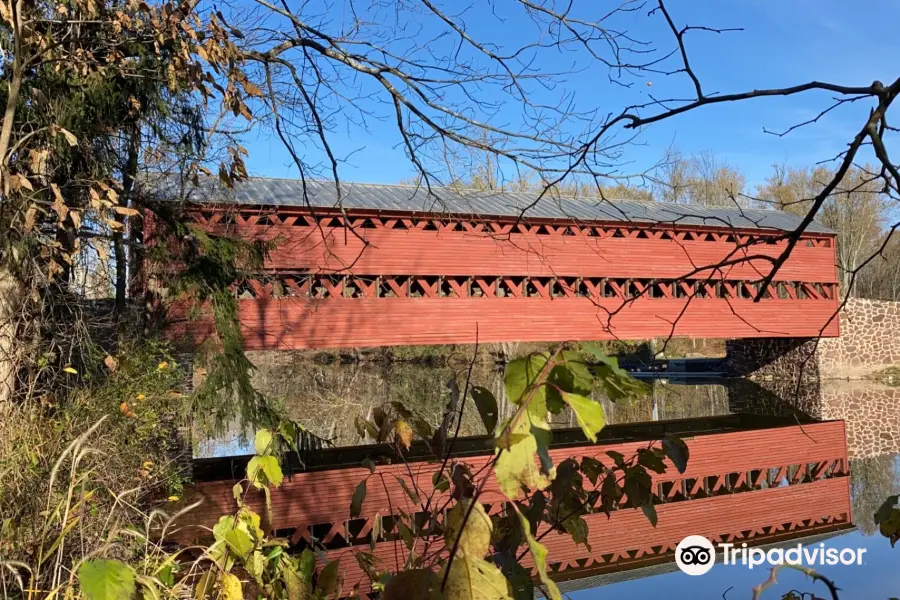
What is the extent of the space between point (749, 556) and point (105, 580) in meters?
4.77

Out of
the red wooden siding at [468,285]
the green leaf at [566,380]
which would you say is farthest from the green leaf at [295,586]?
the red wooden siding at [468,285]

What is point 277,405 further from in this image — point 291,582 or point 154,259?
point 291,582

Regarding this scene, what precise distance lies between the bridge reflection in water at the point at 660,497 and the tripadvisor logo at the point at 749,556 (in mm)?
227

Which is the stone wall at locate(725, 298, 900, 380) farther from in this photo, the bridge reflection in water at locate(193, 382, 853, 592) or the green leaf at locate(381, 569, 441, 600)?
the green leaf at locate(381, 569, 441, 600)

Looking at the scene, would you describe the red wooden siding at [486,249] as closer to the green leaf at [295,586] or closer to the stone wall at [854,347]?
the stone wall at [854,347]

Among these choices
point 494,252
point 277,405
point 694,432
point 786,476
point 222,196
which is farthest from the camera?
point 494,252

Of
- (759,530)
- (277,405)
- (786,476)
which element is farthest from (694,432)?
(277,405)

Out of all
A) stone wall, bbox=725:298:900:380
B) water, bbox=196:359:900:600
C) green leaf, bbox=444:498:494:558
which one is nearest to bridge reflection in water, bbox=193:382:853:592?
water, bbox=196:359:900:600

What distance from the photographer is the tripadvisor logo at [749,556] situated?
4.12m

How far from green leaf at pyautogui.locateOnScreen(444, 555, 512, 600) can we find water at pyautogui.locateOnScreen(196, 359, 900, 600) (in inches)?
12.6

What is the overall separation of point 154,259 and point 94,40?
2.71 metres

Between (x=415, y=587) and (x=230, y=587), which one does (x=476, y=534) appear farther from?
(x=230, y=587)

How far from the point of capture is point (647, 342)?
69.6 ft

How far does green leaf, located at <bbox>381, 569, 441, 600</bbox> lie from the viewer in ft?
1.87
